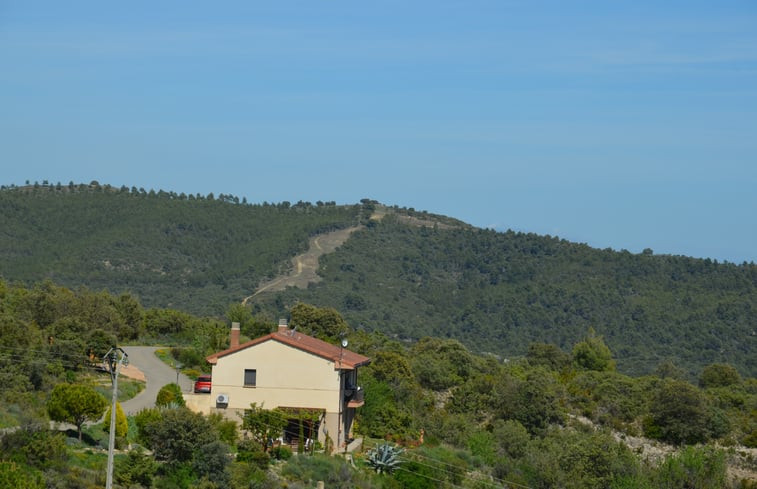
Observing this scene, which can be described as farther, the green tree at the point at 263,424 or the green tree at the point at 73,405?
the green tree at the point at 263,424

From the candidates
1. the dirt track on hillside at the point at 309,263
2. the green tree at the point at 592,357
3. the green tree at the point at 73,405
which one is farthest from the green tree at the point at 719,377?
the green tree at the point at 73,405

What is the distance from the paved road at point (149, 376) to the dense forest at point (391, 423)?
1728 mm

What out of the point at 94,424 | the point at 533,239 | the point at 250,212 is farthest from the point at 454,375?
the point at 250,212

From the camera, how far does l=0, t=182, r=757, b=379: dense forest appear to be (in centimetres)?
11394

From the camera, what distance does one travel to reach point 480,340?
119 meters

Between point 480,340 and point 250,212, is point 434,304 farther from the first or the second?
point 250,212

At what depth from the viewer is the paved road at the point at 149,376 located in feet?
158

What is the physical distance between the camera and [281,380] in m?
45.6

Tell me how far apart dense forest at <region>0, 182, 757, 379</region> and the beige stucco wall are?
193ft

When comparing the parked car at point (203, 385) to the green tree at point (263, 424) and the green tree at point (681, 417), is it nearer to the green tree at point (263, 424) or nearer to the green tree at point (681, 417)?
the green tree at point (263, 424)

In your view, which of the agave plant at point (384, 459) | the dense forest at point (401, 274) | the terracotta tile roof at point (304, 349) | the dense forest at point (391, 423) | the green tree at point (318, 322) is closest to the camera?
the dense forest at point (391, 423)

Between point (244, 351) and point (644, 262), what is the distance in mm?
89380

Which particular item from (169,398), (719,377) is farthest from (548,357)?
(169,398)

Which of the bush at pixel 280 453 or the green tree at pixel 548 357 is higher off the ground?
the green tree at pixel 548 357
